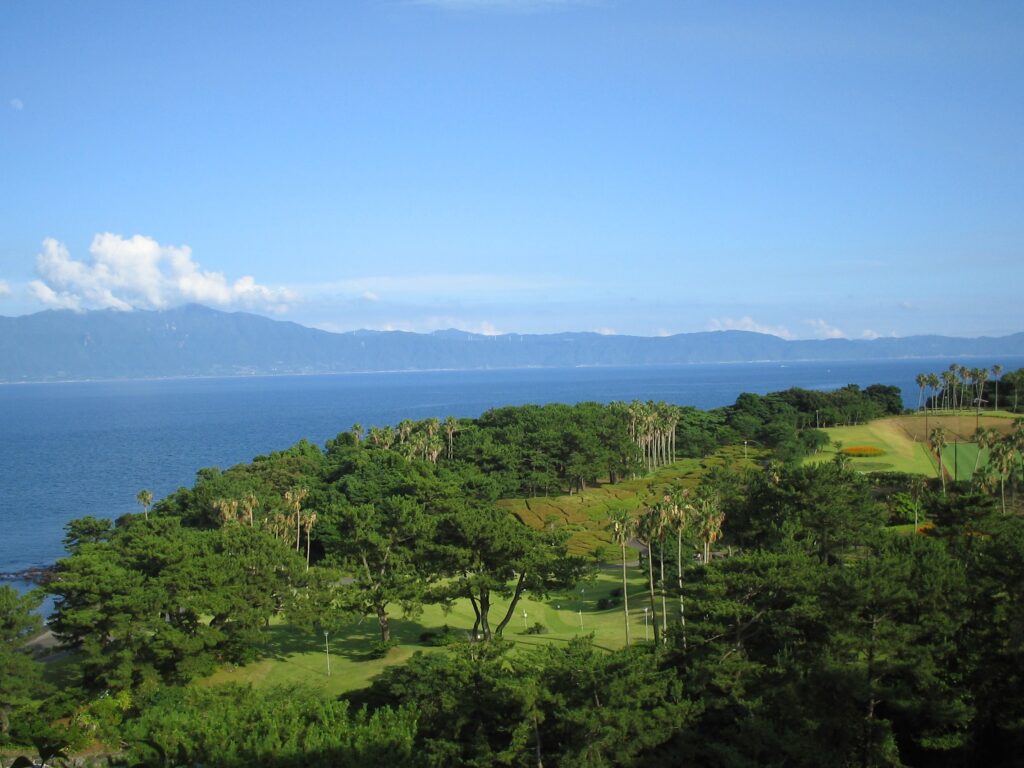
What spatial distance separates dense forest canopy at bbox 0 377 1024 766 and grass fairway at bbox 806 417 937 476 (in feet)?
71.0

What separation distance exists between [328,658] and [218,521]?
2481cm

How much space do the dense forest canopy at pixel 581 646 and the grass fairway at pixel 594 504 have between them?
11.1 m

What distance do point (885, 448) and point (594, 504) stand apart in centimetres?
3441

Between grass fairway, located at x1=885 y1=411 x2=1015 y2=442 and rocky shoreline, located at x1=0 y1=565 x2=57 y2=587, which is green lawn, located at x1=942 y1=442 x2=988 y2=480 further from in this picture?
rocky shoreline, located at x1=0 y1=565 x2=57 y2=587

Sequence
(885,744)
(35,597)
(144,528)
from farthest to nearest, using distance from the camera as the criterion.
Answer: (144,528)
(35,597)
(885,744)

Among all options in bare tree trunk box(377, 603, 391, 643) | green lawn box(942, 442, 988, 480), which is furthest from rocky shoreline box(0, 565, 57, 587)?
green lawn box(942, 442, 988, 480)

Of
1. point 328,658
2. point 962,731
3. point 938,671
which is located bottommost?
point 328,658

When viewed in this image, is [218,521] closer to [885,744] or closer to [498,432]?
[498,432]

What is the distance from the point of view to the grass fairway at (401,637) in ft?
114

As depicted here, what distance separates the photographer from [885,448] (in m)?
82.9

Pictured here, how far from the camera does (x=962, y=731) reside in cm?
2334

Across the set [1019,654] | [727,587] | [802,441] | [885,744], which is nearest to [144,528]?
[727,587]

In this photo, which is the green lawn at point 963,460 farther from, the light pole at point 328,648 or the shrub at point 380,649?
the light pole at point 328,648

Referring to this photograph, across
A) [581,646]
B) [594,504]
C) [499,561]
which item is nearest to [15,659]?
[499,561]
